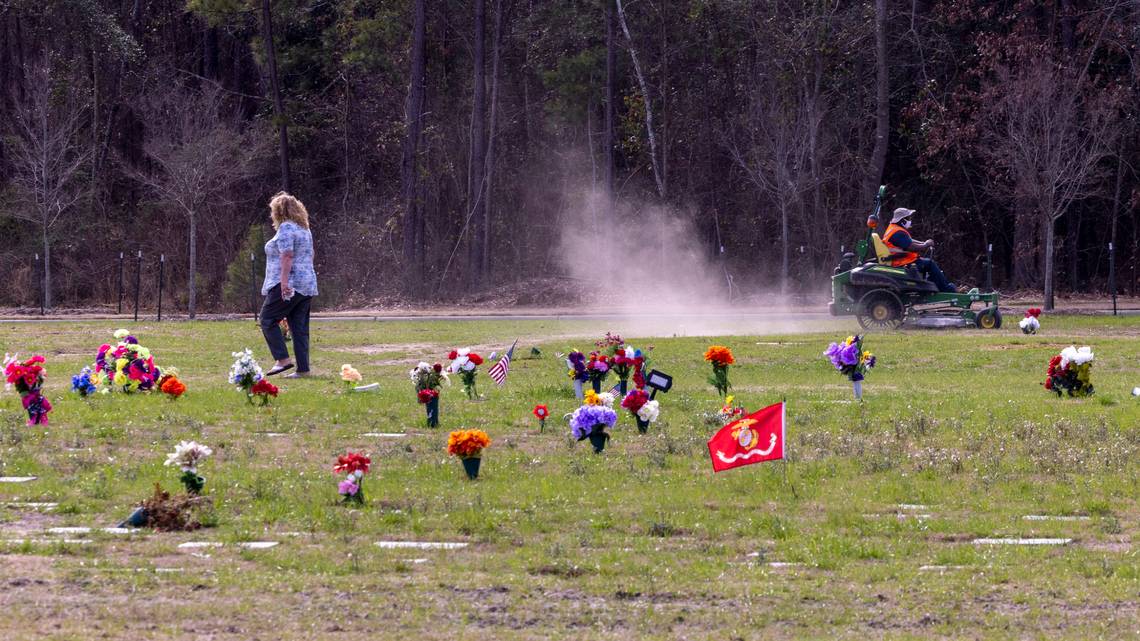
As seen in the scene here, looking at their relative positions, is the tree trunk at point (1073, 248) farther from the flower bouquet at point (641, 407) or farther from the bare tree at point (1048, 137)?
the flower bouquet at point (641, 407)

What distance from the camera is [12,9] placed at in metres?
51.8

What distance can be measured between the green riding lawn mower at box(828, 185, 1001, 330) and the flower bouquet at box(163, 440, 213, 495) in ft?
63.9

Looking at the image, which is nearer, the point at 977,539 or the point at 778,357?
the point at 977,539

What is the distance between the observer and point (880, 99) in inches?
1644

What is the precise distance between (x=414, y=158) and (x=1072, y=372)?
34169mm

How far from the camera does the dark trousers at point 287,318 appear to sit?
53.8 feet

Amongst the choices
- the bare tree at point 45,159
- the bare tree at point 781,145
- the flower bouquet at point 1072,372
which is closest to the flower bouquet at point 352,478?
the flower bouquet at point 1072,372

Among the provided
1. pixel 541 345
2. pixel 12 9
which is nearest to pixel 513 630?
pixel 541 345

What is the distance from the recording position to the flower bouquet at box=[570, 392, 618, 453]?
10703mm

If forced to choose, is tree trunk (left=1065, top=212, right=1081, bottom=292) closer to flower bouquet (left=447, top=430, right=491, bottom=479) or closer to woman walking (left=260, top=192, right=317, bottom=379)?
woman walking (left=260, top=192, right=317, bottom=379)

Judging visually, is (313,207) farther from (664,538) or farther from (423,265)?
(664,538)

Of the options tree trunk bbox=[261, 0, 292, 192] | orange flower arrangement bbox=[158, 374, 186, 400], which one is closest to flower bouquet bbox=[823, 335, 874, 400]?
orange flower arrangement bbox=[158, 374, 186, 400]

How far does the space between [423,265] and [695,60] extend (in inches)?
458

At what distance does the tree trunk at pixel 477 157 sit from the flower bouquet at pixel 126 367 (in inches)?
1152
